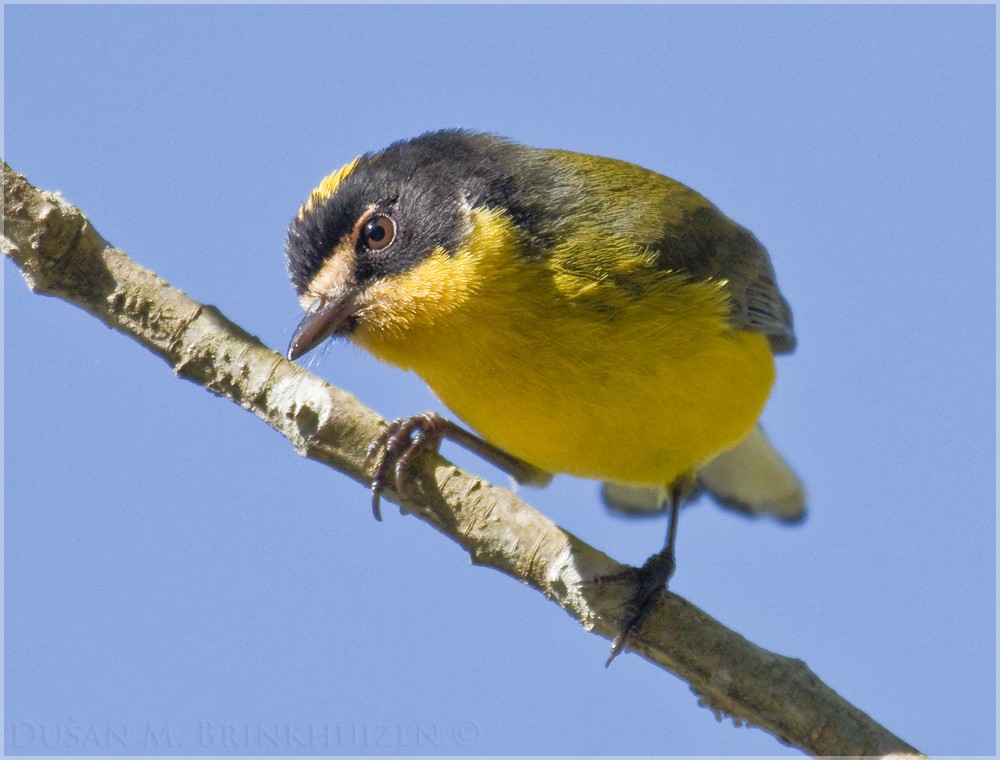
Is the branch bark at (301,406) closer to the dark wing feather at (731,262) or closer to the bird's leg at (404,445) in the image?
the bird's leg at (404,445)

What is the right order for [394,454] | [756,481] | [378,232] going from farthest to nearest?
[756,481], [378,232], [394,454]

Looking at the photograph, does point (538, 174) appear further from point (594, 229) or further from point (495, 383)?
point (495, 383)

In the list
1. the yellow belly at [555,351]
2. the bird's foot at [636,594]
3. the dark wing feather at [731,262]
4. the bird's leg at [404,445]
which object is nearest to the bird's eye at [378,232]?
the yellow belly at [555,351]

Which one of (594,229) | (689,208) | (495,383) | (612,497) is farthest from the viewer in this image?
(612,497)

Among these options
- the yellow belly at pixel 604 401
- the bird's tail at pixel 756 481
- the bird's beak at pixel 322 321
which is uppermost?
the bird's tail at pixel 756 481

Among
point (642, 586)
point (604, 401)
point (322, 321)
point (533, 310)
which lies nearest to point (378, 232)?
point (322, 321)

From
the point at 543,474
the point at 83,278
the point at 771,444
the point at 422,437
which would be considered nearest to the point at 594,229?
the point at 422,437

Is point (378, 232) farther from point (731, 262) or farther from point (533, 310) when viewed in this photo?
point (731, 262)
